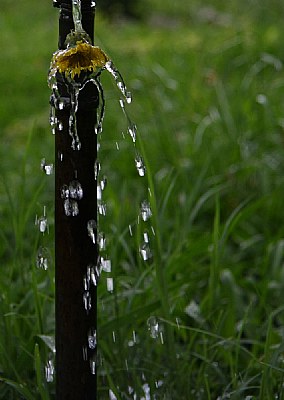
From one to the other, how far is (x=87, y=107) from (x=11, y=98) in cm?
341

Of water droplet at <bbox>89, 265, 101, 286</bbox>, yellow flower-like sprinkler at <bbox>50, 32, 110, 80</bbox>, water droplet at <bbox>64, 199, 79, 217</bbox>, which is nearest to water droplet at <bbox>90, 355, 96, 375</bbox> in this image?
water droplet at <bbox>89, 265, 101, 286</bbox>

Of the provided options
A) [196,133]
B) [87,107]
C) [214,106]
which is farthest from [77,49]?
[214,106]

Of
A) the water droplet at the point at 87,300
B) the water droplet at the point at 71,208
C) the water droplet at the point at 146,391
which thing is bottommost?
the water droplet at the point at 146,391

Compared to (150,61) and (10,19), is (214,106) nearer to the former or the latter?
(150,61)

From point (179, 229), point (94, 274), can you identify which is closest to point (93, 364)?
point (94, 274)

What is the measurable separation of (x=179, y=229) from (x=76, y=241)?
3.16ft

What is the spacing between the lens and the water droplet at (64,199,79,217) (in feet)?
4.04

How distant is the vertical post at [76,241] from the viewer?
1212 millimetres

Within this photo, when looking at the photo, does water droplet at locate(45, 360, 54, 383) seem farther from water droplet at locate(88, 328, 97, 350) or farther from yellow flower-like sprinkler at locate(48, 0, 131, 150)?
yellow flower-like sprinkler at locate(48, 0, 131, 150)

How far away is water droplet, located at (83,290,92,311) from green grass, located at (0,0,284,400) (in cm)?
14

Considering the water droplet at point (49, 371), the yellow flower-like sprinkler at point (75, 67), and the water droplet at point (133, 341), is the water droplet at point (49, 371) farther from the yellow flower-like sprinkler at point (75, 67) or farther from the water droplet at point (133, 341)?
the yellow flower-like sprinkler at point (75, 67)

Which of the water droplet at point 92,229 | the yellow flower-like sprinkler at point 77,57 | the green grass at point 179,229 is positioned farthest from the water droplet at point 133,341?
the yellow flower-like sprinkler at point 77,57

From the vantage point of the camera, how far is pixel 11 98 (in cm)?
454

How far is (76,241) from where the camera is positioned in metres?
1.26
